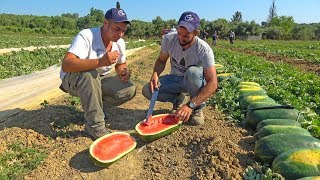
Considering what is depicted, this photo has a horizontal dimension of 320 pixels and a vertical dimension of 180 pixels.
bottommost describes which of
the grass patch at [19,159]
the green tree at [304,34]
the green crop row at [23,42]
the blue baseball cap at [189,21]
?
the green tree at [304,34]

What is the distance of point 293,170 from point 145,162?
5.73ft

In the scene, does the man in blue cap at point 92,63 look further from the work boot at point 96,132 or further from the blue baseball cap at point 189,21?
the blue baseball cap at point 189,21

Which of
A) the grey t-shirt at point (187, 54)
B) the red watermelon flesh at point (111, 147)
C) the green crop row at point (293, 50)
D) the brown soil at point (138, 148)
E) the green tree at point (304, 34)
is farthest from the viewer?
the green tree at point (304, 34)

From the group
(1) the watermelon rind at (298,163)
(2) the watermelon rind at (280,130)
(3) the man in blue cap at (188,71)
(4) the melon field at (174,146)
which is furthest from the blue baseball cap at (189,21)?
(1) the watermelon rind at (298,163)

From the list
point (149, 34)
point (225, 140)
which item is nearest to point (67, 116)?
point (225, 140)

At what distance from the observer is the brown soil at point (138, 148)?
411 cm

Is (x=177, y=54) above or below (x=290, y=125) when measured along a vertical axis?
above

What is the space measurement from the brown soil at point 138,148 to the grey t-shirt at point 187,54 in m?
0.94

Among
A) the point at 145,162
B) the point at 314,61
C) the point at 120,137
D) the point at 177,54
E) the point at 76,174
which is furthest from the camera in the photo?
the point at 314,61

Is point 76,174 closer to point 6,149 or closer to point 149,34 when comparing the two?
point 6,149

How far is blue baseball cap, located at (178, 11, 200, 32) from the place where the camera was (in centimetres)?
488

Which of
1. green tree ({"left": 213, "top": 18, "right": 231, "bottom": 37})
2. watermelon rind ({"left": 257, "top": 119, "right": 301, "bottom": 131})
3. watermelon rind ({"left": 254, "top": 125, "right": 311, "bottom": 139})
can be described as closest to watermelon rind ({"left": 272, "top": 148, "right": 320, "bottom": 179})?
watermelon rind ({"left": 254, "top": 125, "right": 311, "bottom": 139})

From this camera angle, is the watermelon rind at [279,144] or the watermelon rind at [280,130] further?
the watermelon rind at [280,130]

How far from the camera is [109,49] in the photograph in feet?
17.1
